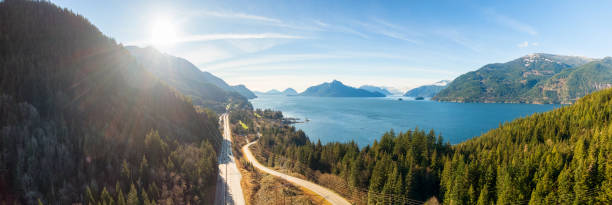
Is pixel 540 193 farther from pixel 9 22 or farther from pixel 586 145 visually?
pixel 9 22

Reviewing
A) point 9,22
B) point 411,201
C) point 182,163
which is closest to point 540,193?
point 411,201

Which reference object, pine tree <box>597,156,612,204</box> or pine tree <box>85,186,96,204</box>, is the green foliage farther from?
pine tree <box>85,186,96,204</box>

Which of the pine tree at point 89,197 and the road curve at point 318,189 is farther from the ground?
the pine tree at point 89,197

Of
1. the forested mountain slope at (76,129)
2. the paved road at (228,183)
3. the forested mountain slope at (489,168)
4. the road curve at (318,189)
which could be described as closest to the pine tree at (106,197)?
the forested mountain slope at (76,129)

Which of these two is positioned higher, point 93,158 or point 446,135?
point 93,158

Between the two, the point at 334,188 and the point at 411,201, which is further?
the point at 334,188

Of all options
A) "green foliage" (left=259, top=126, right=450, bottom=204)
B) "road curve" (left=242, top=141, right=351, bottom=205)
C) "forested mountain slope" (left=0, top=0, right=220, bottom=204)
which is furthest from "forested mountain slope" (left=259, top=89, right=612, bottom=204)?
"forested mountain slope" (left=0, top=0, right=220, bottom=204)

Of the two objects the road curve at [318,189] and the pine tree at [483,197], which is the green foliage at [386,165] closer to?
the road curve at [318,189]
